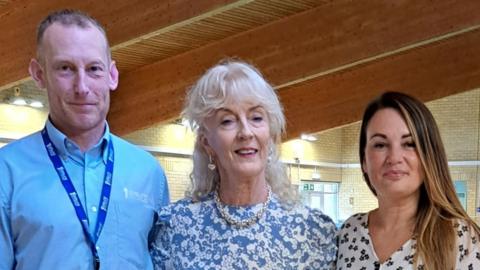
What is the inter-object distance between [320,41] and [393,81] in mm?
4523

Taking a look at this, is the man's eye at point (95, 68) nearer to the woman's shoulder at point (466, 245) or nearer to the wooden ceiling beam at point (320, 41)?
the woman's shoulder at point (466, 245)

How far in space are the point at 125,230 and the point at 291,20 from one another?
922cm

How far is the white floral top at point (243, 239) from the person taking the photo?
287cm

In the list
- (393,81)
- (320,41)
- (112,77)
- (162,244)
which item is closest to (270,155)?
(162,244)

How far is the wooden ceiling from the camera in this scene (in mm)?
9492

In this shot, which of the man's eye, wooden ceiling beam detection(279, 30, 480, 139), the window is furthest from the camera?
the window

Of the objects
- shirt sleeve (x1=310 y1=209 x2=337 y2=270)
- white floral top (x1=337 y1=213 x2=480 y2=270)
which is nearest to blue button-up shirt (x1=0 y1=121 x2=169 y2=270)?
shirt sleeve (x1=310 y1=209 x2=337 y2=270)

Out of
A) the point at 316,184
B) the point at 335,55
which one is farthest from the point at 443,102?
the point at 335,55

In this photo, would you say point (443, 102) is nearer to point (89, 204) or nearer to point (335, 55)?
point (335, 55)

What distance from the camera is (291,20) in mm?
11539

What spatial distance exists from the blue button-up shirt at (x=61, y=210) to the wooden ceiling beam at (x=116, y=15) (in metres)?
6.22

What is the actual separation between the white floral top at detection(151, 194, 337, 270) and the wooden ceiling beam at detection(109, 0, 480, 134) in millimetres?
7038

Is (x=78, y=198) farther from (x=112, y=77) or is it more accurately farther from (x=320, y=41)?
(x=320, y=41)

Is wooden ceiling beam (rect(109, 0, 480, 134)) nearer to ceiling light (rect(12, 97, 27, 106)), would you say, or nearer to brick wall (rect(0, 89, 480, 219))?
brick wall (rect(0, 89, 480, 219))
